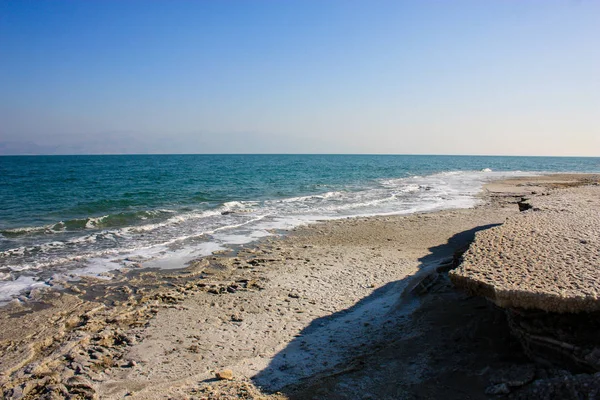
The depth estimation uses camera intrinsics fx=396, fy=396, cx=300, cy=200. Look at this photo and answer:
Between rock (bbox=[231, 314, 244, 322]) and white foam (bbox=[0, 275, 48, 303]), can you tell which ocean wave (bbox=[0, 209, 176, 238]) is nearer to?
white foam (bbox=[0, 275, 48, 303])

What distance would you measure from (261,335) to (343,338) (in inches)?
51.3

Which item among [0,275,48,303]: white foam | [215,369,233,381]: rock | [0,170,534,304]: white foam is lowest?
[0,275,48,303]: white foam

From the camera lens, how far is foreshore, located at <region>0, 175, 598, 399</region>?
15.3ft

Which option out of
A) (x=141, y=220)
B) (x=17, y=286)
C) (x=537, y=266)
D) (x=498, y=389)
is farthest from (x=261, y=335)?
(x=141, y=220)

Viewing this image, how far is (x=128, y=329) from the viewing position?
6.55 meters

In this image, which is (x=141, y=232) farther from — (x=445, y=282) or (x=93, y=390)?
(x=445, y=282)

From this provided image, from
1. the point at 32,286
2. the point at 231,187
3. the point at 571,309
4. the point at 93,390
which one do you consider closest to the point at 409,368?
the point at 571,309

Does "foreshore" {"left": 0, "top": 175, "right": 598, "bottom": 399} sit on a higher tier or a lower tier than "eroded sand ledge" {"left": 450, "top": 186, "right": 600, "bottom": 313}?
lower

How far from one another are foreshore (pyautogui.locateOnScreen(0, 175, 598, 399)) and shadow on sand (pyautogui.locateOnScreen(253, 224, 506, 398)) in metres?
0.02

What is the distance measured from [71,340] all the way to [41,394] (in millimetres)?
1442

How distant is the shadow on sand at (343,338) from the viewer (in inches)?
198

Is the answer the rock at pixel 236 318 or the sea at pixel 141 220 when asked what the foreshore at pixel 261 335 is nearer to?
the rock at pixel 236 318

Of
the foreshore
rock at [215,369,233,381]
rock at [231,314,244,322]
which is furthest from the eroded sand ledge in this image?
rock at [231,314,244,322]

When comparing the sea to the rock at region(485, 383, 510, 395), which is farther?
the sea
